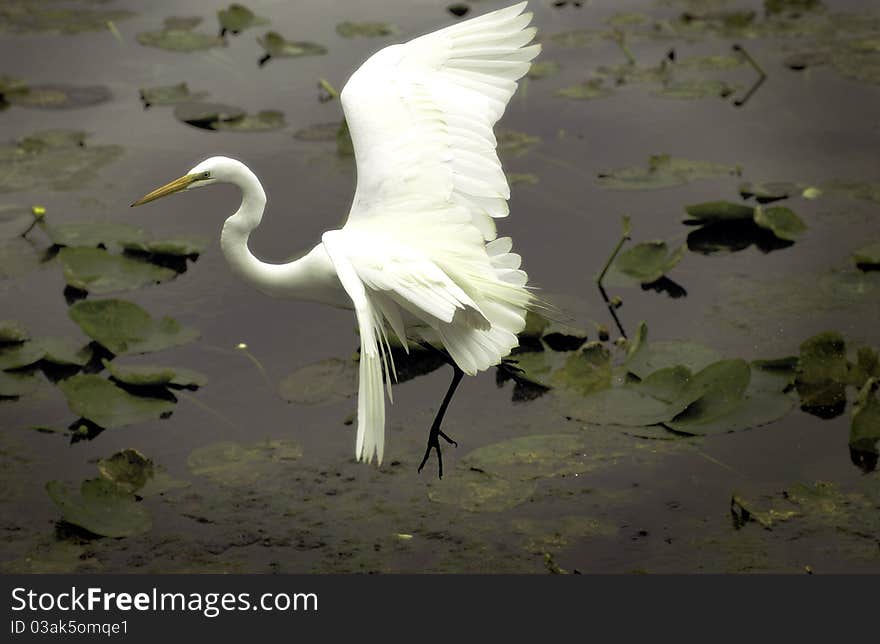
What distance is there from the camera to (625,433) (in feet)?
10.8

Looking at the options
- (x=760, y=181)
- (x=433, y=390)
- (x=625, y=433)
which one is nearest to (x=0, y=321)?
(x=433, y=390)

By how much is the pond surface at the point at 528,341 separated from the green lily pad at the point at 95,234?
28mm

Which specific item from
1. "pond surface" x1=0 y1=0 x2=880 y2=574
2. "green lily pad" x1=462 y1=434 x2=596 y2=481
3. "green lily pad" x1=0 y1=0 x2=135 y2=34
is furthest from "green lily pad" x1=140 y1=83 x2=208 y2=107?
"green lily pad" x1=462 y1=434 x2=596 y2=481

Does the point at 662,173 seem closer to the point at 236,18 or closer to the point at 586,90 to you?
the point at 586,90

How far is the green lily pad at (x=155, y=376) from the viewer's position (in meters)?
3.51

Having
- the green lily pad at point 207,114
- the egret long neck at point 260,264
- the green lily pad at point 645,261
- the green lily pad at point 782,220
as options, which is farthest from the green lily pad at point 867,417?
the green lily pad at point 207,114

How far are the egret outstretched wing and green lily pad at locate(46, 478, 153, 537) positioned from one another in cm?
80

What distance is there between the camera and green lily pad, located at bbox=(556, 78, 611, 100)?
5.12 meters

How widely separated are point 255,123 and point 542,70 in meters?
1.10

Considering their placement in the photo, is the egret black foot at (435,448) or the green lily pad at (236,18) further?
the green lily pad at (236,18)

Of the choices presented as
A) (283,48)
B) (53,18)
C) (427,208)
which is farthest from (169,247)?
(53,18)

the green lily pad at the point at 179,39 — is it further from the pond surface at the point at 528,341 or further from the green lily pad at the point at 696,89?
the green lily pad at the point at 696,89

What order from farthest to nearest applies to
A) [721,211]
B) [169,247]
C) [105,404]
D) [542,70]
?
[542,70] → [721,211] → [169,247] → [105,404]

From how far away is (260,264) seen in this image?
3244mm
